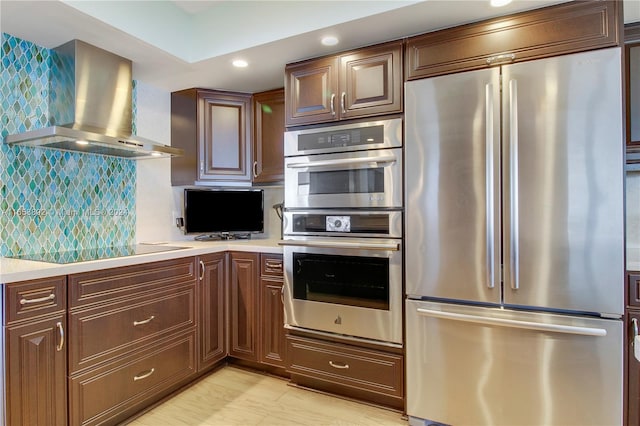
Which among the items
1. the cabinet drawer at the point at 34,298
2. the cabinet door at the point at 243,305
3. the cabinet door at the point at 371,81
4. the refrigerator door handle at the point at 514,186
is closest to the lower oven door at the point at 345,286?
the cabinet door at the point at 243,305

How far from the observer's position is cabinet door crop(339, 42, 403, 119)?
6.75 feet

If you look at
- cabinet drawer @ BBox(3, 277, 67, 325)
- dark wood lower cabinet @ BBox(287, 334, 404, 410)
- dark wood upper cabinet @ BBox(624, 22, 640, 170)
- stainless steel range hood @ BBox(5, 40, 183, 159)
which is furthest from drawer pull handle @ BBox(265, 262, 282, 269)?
dark wood upper cabinet @ BBox(624, 22, 640, 170)

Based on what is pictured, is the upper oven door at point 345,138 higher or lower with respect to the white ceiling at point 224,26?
lower

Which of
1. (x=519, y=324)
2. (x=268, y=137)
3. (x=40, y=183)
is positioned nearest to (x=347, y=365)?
(x=519, y=324)

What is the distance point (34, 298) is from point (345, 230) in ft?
5.34

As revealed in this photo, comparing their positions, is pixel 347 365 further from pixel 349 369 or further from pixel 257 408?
pixel 257 408

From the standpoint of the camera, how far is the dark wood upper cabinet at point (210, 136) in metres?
2.96

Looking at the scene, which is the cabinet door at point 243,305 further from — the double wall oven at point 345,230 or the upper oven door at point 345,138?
the upper oven door at point 345,138

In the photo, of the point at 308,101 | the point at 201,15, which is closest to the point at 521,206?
the point at 308,101

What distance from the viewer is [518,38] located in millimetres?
1771

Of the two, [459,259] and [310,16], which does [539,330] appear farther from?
[310,16]

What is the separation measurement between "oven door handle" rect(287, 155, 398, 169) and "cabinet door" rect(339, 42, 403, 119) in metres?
0.29

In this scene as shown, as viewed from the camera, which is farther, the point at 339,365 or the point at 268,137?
the point at 268,137

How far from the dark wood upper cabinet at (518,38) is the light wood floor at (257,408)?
205 cm
